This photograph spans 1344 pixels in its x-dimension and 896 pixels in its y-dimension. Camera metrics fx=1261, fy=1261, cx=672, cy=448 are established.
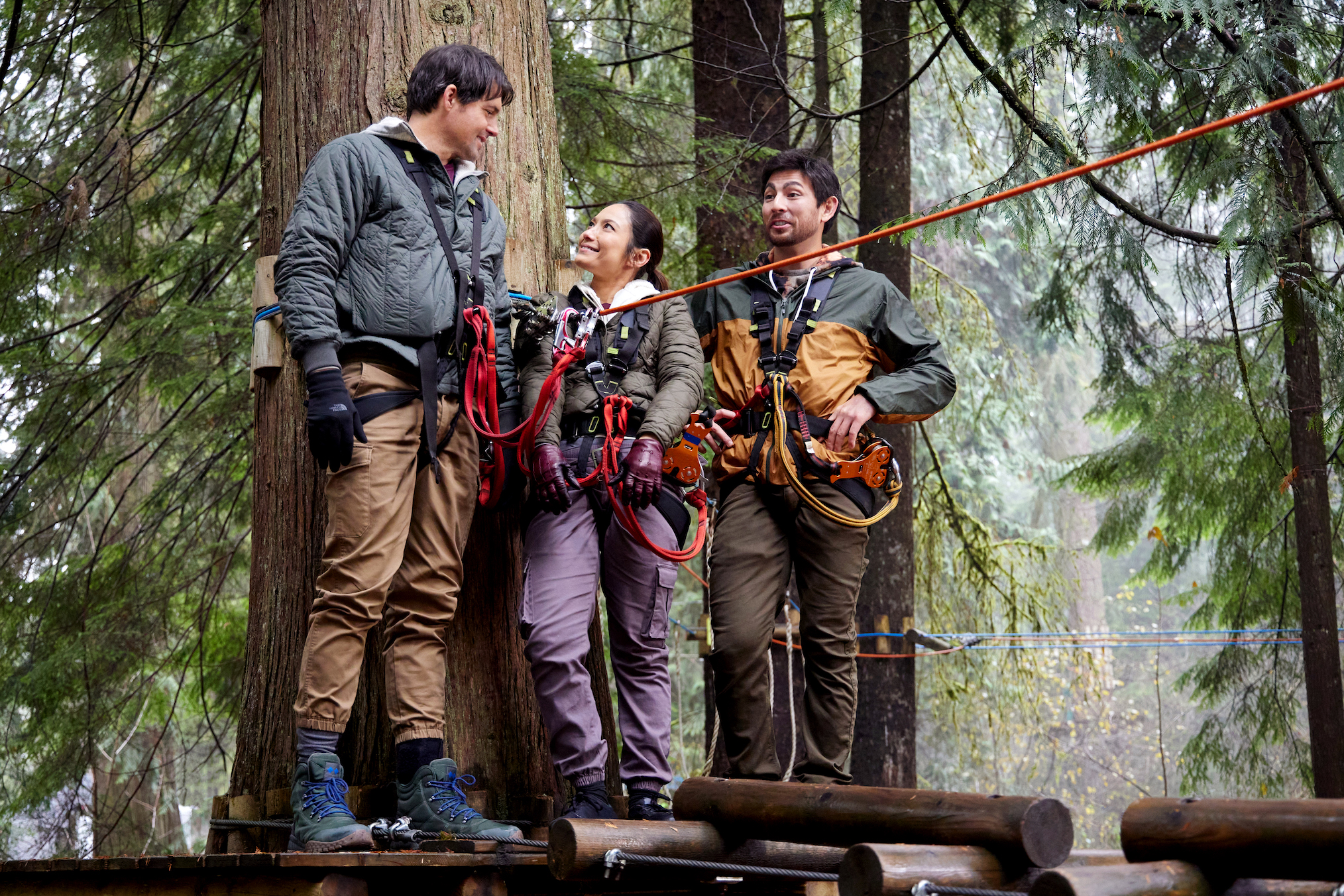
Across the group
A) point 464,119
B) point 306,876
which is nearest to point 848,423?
point 464,119

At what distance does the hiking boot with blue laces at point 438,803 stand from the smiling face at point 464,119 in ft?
6.35

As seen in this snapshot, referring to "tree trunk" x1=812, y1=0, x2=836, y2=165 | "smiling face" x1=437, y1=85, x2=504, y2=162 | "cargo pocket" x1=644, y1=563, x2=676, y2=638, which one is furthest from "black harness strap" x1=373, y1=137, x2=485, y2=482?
"tree trunk" x1=812, y1=0, x2=836, y2=165

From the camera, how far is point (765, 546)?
422cm

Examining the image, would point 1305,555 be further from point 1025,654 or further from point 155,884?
point 155,884

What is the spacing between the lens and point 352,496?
3.58 metres

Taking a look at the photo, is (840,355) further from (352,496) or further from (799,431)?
(352,496)

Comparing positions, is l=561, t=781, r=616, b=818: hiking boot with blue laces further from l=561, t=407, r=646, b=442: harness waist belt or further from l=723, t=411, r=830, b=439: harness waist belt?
l=723, t=411, r=830, b=439: harness waist belt

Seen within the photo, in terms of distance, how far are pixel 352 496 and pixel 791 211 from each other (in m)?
1.92

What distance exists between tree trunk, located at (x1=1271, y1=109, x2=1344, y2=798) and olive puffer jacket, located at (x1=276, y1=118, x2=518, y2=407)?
4.37 metres

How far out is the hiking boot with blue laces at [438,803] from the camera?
3.54m

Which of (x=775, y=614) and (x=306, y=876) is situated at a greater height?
(x=775, y=614)

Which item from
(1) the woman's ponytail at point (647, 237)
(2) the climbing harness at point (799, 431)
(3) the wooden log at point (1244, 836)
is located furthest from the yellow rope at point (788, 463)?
(3) the wooden log at point (1244, 836)

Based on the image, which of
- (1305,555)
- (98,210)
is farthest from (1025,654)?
(98,210)

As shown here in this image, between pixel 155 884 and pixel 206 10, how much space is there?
6.80m
